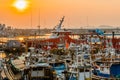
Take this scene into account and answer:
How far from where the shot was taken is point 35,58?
111 ft

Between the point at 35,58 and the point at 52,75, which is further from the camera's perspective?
the point at 35,58

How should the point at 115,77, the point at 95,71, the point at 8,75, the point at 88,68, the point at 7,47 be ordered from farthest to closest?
the point at 7,47
the point at 8,75
the point at 95,71
the point at 88,68
the point at 115,77

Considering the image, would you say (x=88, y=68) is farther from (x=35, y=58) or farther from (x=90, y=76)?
(x=35, y=58)

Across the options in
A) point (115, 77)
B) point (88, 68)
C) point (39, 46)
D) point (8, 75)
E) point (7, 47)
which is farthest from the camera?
point (7, 47)

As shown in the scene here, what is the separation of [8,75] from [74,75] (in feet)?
25.2

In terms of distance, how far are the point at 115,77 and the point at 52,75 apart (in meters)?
4.59

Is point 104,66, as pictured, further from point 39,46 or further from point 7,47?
point 7,47

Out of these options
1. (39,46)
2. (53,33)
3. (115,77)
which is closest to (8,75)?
(115,77)

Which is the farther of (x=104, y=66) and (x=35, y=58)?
(x=35, y=58)

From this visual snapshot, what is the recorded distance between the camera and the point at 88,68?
26.1 m

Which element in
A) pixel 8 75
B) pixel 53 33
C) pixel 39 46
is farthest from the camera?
pixel 53 33

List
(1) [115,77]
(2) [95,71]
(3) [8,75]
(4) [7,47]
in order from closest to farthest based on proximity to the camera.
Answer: (1) [115,77] → (2) [95,71] → (3) [8,75] → (4) [7,47]

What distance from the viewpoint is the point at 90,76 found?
25516 millimetres

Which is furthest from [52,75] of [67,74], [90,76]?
[90,76]
